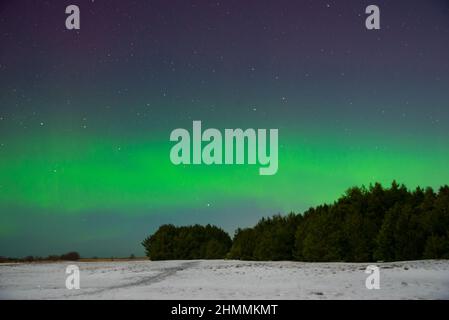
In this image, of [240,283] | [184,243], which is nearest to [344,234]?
[184,243]

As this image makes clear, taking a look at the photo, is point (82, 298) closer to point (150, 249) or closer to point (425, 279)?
point (425, 279)

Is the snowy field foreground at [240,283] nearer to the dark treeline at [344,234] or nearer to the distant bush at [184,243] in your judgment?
the dark treeline at [344,234]

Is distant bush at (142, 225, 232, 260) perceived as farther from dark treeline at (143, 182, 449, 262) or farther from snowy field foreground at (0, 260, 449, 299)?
snowy field foreground at (0, 260, 449, 299)

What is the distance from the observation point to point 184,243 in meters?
22.2

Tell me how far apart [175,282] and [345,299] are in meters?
3.64

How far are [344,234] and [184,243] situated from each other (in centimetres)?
639

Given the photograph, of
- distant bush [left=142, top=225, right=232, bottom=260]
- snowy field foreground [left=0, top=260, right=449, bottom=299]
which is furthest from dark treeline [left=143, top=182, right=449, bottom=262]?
snowy field foreground [left=0, top=260, right=449, bottom=299]

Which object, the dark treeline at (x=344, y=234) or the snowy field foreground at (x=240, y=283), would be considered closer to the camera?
the snowy field foreground at (x=240, y=283)

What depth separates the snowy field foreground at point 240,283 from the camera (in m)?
11.4

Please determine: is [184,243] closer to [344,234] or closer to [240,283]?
[344,234]

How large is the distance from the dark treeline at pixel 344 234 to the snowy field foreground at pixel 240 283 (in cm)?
368

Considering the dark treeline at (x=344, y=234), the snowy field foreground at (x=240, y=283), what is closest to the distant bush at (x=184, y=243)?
the dark treeline at (x=344, y=234)
